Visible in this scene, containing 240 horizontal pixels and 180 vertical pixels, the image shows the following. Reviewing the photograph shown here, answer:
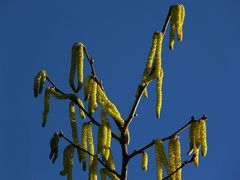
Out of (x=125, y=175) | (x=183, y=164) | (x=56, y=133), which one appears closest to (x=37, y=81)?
(x=56, y=133)

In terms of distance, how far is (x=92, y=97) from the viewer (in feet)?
16.1

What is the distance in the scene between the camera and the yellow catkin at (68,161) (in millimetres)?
4906

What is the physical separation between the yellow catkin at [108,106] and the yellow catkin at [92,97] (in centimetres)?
5

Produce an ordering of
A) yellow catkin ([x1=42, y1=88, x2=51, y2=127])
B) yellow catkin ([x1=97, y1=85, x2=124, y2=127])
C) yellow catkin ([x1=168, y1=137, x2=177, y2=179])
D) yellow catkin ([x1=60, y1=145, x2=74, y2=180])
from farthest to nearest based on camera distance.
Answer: yellow catkin ([x1=42, y1=88, x2=51, y2=127]) < yellow catkin ([x1=60, y1=145, x2=74, y2=180]) < yellow catkin ([x1=97, y1=85, x2=124, y2=127]) < yellow catkin ([x1=168, y1=137, x2=177, y2=179])

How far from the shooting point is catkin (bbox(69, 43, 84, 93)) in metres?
4.96

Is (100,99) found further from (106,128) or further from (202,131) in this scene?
(202,131)

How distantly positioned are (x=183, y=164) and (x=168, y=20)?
4.66ft

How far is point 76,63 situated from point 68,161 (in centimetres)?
92

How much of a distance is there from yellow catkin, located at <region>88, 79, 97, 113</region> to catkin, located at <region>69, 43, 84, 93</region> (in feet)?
0.35

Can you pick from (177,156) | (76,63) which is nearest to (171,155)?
(177,156)

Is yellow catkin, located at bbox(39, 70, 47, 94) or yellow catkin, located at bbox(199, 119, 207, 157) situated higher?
yellow catkin, located at bbox(39, 70, 47, 94)

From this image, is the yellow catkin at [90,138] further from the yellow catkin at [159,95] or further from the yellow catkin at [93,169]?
the yellow catkin at [159,95]

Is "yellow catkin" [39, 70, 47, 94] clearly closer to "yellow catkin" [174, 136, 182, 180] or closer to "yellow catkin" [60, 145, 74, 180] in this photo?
"yellow catkin" [60, 145, 74, 180]

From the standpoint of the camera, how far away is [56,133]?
16.7 ft
